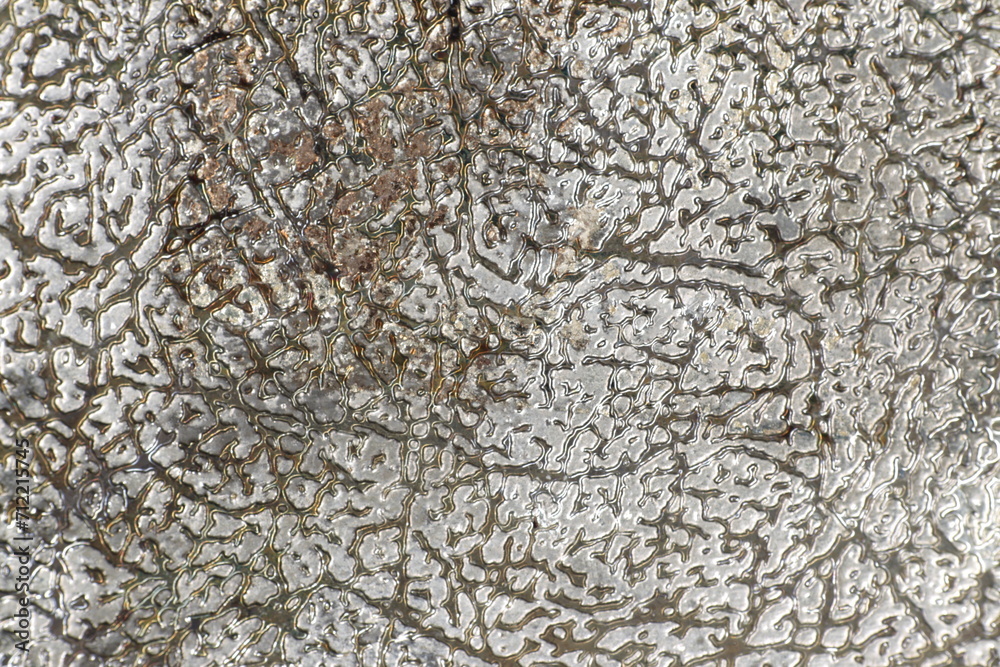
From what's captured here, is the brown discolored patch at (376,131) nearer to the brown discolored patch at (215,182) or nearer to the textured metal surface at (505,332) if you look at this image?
the textured metal surface at (505,332)

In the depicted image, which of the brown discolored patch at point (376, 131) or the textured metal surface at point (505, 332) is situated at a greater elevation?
the brown discolored patch at point (376, 131)

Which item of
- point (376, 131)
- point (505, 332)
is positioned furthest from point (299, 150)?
point (505, 332)

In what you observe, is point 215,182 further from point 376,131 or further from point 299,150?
point 376,131

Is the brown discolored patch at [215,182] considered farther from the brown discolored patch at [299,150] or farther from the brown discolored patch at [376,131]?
the brown discolored patch at [376,131]

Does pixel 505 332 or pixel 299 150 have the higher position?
pixel 299 150

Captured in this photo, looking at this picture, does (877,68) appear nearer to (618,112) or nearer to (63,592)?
(618,112)

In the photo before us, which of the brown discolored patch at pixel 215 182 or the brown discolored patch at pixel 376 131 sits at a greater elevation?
the brown discolored patch at pixel 376 131

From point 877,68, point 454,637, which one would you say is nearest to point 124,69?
point 454,637

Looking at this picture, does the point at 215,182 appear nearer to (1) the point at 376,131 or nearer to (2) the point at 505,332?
(1) the point at 376,131

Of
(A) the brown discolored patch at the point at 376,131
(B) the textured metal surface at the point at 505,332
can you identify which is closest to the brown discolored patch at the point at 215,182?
(B) the textured metal surface at the point at 505,332
